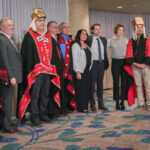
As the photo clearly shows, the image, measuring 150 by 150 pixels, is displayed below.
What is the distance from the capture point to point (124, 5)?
22.6 ft

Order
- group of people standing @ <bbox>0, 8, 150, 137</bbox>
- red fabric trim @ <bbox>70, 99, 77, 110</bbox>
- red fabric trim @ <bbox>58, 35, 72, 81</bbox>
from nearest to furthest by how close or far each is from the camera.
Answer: group of people standing @ <bbox>0, 8, 150, 137</bbox>, red fabric trim @ <bbox>58, 35, 72, 81</bbox>, red fabric trim @ <bbox>70, 99, 77, 110</bbox>

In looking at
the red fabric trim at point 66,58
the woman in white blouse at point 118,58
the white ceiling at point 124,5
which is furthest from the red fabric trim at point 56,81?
the white ceiling at point 124,5

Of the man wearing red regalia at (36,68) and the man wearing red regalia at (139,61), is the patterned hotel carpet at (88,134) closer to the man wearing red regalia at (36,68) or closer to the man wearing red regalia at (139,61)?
the man wearing red regalia at (36,68)

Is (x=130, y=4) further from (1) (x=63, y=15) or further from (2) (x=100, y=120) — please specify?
(2) (x=100, y=120)

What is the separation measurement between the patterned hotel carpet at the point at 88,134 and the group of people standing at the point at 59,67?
27cm

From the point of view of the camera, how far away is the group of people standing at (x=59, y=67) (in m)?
2.81

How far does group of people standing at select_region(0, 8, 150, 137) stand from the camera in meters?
2.81

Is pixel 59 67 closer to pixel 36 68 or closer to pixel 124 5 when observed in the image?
pixel 36 68

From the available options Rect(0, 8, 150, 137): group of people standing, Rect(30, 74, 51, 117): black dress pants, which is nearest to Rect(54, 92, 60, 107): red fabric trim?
Rect(0, 8, 150, 137): group of people standing

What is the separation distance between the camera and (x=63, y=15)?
168 inches

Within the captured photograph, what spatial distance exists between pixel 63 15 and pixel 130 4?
3263mm

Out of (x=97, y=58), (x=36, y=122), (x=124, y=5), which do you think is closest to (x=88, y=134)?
(x=36, y=122)

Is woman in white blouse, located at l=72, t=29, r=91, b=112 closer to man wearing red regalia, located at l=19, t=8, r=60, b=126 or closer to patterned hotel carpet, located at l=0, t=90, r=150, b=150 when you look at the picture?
patterned hotel carpet, located at l=0, t=90, r=150, b=150

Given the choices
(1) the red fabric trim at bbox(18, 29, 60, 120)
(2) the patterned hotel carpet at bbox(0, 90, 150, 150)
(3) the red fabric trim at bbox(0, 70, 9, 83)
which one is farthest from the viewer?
(1) the red fabric trim at bbox(18, 29, 60, 120)
